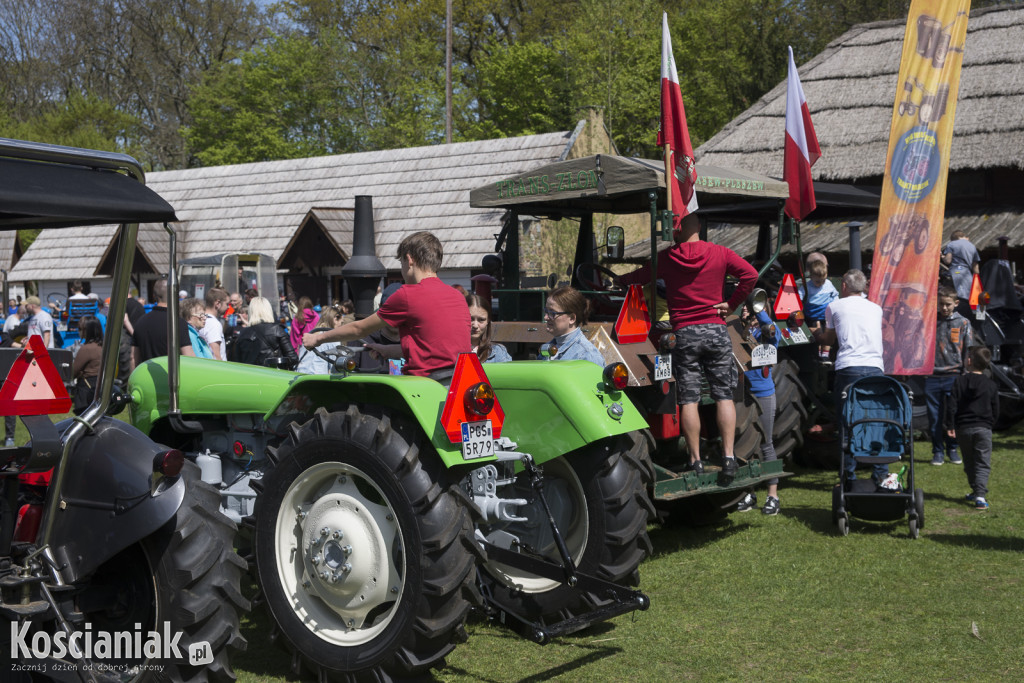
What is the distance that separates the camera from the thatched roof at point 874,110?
1920 centimetres

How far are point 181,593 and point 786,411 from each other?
590cm

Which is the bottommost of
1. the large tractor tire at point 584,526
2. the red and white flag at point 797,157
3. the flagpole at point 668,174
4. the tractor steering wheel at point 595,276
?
the large tractor tire at point 584,526

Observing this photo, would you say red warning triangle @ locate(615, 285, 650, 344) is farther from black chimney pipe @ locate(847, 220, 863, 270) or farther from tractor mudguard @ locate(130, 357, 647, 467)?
black chimney pipe @ locate(847, 220, 863, 270)

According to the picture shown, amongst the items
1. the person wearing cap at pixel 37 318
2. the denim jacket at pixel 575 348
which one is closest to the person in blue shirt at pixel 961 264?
the denim jacket at pixel 575 348

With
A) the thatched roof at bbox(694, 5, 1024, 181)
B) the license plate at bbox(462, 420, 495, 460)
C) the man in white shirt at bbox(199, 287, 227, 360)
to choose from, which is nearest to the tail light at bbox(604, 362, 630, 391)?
the license plate at bbox(462, 420, 495, 460)

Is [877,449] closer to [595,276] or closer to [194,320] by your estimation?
[595,276]

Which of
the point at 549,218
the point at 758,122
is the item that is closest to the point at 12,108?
the point at 758,122

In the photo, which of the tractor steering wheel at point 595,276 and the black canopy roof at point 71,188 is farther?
the tractor steering wheel at point 595,276

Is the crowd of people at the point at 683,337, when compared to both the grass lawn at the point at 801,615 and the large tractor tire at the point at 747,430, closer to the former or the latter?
the large tractor tire at the point at 747,430

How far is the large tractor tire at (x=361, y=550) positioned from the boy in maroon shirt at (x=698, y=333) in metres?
2.84

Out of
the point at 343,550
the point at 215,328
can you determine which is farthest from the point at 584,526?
the point at 215,328

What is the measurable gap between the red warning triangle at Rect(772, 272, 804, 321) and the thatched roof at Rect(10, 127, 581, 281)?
1693cm

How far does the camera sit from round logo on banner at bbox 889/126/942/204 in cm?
844

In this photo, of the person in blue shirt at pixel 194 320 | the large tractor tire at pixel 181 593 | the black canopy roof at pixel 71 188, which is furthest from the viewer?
the person in blue shirt at pixel 194 320
